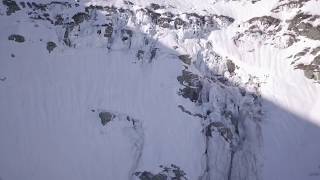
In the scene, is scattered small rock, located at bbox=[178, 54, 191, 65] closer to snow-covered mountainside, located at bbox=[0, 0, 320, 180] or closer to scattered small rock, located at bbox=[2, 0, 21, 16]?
snow-covered mountainside, located at bbox=[0, 0, 320, 180]

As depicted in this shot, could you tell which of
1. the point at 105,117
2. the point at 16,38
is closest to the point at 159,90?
the point at 105,117

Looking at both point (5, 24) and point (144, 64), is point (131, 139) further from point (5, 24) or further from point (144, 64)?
point (5, 24)

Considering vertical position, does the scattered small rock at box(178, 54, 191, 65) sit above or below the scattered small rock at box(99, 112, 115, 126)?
above

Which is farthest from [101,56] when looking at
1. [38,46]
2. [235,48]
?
[235,48]

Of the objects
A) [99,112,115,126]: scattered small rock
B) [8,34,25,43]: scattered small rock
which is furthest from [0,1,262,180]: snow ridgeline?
[99,112,115,126]: scattered small rock

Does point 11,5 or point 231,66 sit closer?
point 231,66

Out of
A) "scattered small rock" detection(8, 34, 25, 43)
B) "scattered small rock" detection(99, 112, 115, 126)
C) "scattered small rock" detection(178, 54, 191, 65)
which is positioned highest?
"scattered small rock" detection(8, 34, 25, 43)

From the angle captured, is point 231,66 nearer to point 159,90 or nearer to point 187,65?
point 187,65
